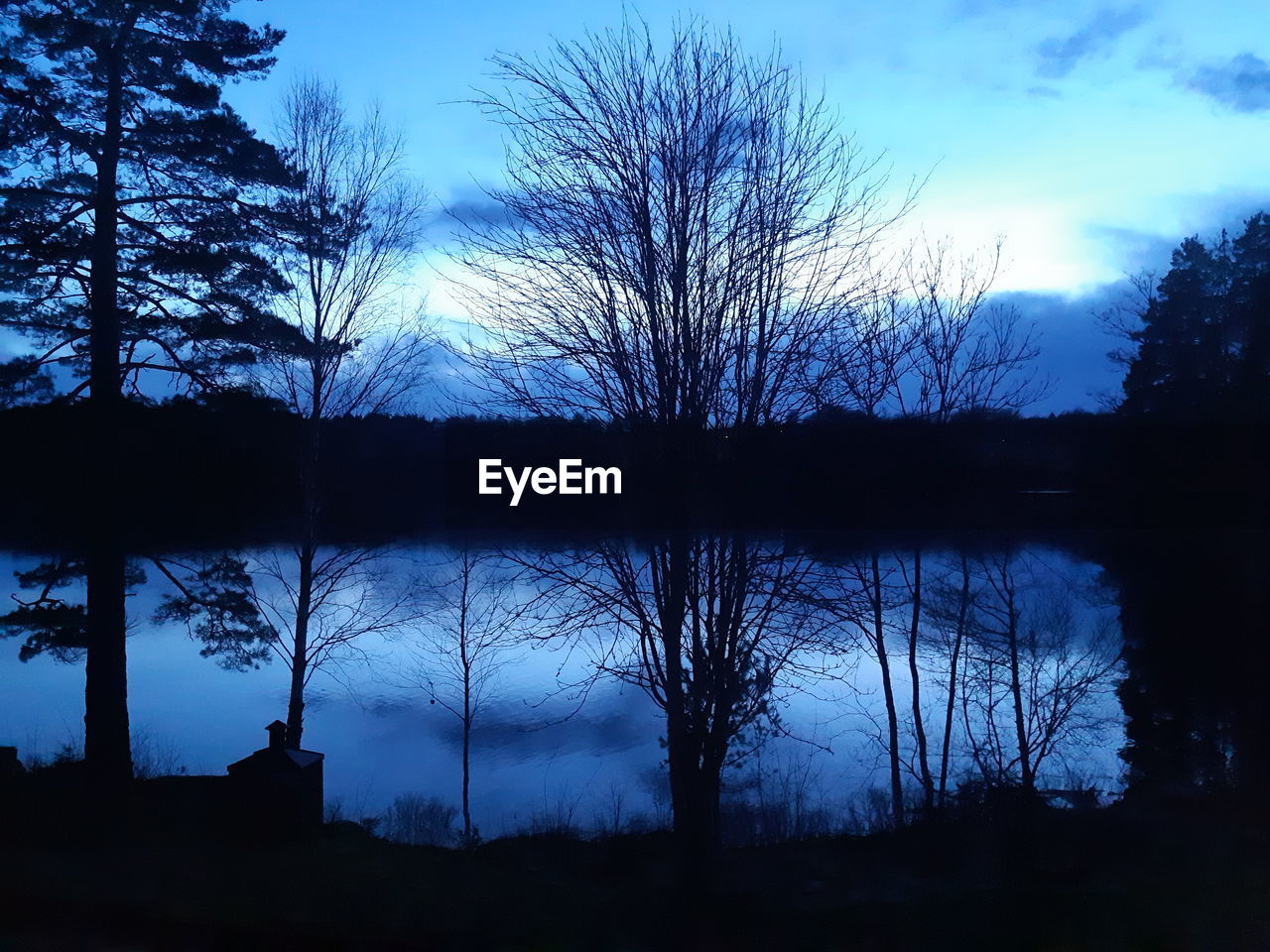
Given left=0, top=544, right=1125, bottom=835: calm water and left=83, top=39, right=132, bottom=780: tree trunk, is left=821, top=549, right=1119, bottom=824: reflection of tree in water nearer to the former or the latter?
left=0, top=544, right=1125, bottom=835: calm water

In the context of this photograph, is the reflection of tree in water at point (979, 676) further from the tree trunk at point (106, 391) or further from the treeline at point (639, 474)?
the tree trunk at point (106, 391)

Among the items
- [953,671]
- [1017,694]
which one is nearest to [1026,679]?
[1017,694]

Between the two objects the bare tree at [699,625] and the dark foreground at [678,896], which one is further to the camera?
the bare tree at [699,625]

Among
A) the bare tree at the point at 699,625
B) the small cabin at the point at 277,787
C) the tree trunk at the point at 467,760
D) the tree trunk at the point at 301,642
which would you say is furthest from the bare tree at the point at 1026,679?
the tree trunk at the point at 301,642

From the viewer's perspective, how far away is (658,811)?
8.26m

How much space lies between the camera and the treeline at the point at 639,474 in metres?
5.84

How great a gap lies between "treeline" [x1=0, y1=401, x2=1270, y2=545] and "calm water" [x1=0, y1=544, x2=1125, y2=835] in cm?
70

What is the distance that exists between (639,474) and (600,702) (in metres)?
6.35

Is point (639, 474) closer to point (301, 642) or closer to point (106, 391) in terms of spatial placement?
point (301, 642)

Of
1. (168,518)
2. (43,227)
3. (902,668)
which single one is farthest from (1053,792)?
(168,518)

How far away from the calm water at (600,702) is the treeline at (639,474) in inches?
27.4

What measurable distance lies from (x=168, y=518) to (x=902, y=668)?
11932mm

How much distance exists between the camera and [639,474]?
229 inches

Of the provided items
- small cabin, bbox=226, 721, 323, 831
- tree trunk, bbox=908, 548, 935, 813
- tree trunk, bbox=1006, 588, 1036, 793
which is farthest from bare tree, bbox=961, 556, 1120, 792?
small cabin, bbox=226, 721, 323, 831
